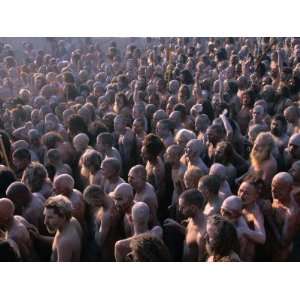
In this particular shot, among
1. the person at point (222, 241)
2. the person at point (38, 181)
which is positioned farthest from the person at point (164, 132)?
the person at point (222, 241)

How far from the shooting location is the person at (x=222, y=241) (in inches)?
137

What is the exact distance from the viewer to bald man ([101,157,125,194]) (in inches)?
201

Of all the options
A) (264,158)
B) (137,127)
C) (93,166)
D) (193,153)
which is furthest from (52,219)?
(137,127)

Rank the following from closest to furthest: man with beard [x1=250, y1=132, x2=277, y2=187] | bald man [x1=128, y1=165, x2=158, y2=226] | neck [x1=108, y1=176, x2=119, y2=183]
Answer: bald man [x1=128, y1=165, x2=158, y2=226]
neck [x1=108, y1=176, x2=119, y2=183]
man with beard [x1=250, y1=132, x2=277, y2=187]

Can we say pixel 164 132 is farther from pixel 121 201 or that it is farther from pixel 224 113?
pixel 121 201

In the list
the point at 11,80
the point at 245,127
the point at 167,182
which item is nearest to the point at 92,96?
the point at 11,80

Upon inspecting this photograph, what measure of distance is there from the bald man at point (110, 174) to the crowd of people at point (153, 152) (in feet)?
0.03

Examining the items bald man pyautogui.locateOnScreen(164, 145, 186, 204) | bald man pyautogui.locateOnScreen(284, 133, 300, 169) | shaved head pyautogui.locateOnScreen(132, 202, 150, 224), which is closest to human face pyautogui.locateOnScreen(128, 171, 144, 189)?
bald man pyautogui.locateOnScreen(164, 145, 186, 204)

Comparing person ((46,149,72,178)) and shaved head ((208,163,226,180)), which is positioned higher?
shaved head ((208,163,226,180))

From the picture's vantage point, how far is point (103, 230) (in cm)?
456

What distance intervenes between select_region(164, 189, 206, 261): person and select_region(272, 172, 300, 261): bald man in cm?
59

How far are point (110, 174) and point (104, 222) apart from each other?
0.68 meters

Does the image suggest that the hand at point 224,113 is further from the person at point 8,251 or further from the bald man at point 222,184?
the person at point 8,251

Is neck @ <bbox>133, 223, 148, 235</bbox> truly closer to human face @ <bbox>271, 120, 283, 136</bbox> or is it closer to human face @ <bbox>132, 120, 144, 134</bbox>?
human face @ <bbox>271, 120, 283, 136</bbox>
